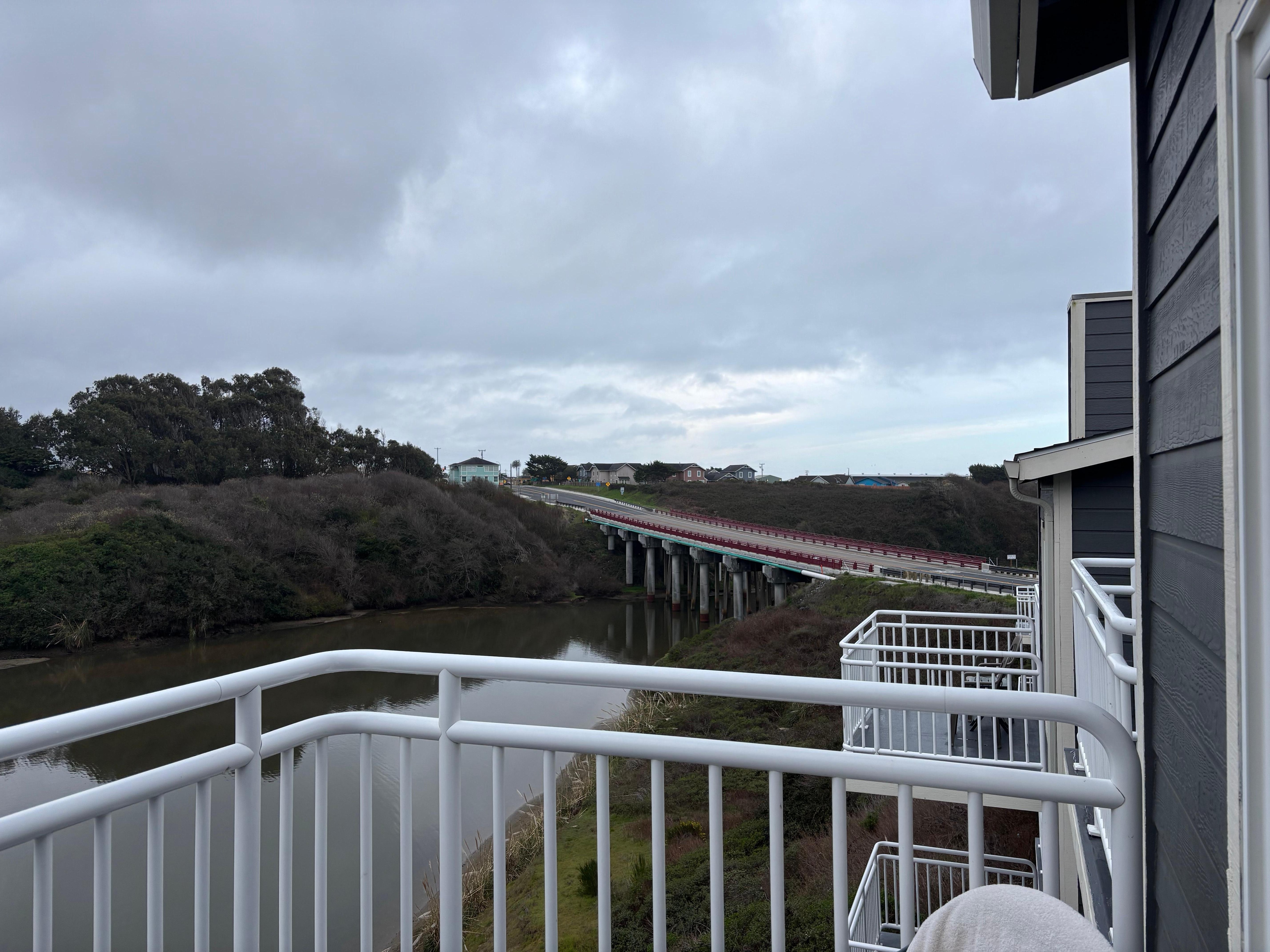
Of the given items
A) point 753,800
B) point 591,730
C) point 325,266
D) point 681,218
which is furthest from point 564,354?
point 591,730

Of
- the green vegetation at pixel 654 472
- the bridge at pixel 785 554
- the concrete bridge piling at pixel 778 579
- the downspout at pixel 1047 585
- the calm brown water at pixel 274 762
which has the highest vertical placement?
the green vegetation at pixel 654 472

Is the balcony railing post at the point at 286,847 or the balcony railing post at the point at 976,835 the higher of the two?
the balcony railing post at the point at 976,835

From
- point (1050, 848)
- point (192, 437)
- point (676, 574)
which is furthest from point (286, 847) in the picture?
point (192, 437)

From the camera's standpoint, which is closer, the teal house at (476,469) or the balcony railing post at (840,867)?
the balcony railing post at (840,867)

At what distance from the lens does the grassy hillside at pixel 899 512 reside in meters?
32.7

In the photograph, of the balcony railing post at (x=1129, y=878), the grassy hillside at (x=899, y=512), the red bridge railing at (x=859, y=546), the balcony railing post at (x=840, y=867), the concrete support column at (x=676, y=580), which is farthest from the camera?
the grassy hillside at (x=899, y=512)

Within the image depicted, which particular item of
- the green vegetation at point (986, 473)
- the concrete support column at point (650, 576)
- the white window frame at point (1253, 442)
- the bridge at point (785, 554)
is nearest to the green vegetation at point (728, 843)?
the white window frame at point (1253, 442)

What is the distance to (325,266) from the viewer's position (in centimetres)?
2450

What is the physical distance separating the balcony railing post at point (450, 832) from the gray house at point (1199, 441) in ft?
4.34

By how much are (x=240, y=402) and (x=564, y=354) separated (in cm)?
1654

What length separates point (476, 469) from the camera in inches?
3361

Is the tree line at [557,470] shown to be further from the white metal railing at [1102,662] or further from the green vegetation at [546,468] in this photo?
the white metal railing at [1102,662]

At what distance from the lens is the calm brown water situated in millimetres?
6109

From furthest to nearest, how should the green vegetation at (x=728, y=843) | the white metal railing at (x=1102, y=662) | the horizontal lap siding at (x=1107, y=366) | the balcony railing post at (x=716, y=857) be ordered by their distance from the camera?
1. the horizontal lap siding at (x=1107, y=366)
2. the green vegetation at (x=728, y=843)
3. the white metal railing at (x=1102, y=662)
4. the balcony railing post at (x=716, y=857)
